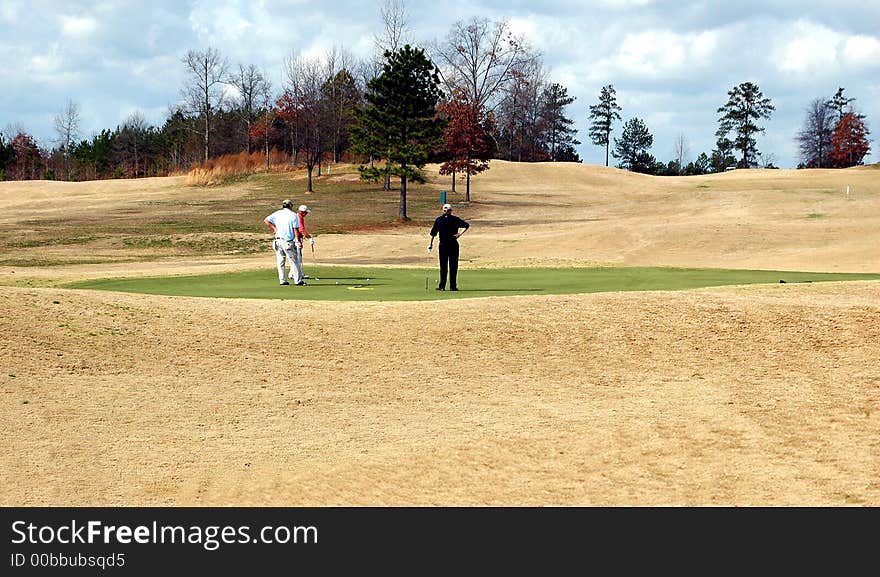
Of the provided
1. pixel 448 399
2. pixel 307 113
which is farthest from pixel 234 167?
pixel 448 399

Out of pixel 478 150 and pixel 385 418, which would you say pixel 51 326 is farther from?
pixel 478 150

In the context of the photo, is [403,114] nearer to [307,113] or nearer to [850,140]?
[307,113]

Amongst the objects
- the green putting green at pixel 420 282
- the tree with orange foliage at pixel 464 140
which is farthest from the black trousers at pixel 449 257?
the tree with orange foliage at pixel 464 140

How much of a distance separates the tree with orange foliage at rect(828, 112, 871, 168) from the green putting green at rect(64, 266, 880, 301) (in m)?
92.6

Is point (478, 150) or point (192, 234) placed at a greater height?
point (478, 150)

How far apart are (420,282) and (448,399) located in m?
11.4

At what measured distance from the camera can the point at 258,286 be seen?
77.7 ft

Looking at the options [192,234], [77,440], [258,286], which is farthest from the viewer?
[192,234]

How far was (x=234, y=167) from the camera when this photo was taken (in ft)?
313

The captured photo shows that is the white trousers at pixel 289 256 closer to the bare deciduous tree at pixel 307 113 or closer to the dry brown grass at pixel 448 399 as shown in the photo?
the dry brown grass at pixel 448 399

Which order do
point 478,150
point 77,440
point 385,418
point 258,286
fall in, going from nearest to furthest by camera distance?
point 77,440 < point 385,418 < point 258,286 < point 478,150

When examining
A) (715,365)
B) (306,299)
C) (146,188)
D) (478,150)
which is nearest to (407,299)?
(306,299)

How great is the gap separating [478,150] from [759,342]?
2046 inches

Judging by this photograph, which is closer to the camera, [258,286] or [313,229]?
[258,286]
